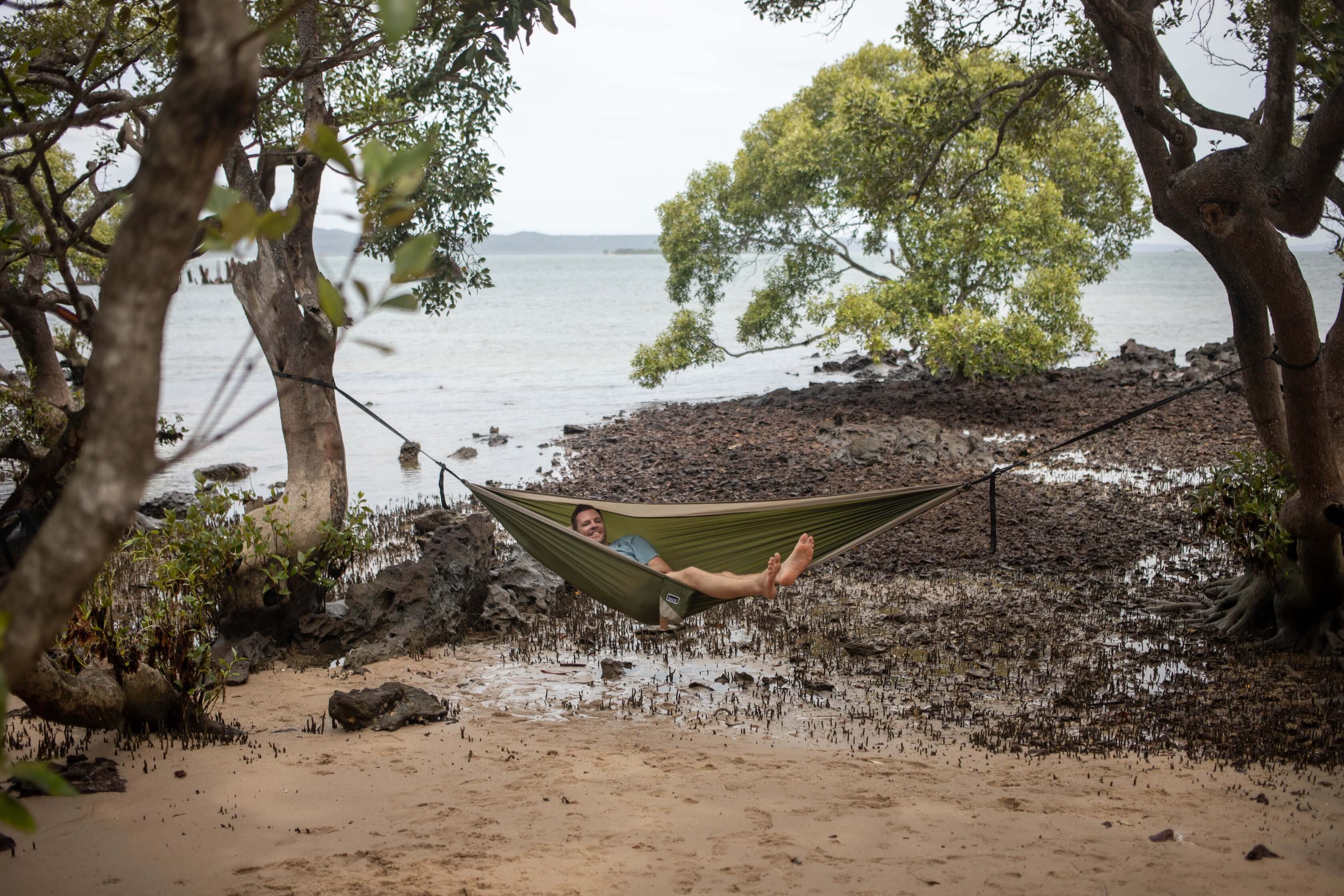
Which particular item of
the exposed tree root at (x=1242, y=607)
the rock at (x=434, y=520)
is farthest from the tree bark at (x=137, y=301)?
the rock at (x=434, y=520)

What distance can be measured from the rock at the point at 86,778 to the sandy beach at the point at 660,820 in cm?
6

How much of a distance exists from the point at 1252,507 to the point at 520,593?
12.3 ft

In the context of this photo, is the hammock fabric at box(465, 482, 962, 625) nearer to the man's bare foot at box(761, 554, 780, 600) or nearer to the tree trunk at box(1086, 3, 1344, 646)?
the man's bare foot at box(761, 554, 780, 600)

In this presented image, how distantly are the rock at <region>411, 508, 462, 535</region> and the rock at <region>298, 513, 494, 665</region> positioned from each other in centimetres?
168

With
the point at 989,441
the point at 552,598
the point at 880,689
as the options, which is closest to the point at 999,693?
the point at 880,689

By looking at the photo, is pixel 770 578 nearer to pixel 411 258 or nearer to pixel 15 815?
pixel 411 258

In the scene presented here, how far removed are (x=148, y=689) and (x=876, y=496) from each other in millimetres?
2976

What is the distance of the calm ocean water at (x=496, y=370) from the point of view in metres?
11.7

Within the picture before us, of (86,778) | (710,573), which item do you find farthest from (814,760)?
(86,778)

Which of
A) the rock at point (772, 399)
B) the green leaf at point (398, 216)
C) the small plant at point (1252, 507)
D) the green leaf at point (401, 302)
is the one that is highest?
the rock at point (772, 399)

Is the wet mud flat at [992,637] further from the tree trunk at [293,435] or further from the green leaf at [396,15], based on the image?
the green leaf at [396,15]

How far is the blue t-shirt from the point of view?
181 inches

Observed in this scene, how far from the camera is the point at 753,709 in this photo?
4074 millimetres

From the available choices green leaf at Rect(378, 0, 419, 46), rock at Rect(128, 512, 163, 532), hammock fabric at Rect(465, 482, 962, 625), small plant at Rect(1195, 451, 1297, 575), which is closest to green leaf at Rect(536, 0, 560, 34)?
hammock fabric at Rect(465, 482, 962, 625)
